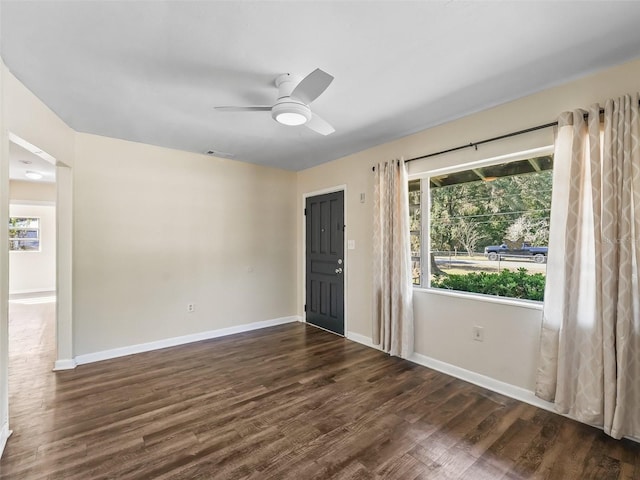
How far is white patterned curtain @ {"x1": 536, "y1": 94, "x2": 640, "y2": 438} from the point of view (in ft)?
6.56

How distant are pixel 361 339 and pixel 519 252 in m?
2.21

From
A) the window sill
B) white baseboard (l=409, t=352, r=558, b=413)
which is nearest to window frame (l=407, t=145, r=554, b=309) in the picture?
the window sill

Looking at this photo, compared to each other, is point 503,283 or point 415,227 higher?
point 415,227

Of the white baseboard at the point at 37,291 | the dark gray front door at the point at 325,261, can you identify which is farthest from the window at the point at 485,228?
the white baseboard at the point at 37,291

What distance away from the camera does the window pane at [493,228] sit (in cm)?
267

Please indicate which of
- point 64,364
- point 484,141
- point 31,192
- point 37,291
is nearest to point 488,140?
point 484,141

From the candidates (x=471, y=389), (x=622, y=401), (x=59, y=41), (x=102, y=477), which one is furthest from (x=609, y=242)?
(x=59, y=41)

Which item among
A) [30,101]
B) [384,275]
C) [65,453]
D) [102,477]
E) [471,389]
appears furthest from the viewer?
[384,275]

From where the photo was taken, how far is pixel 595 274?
2.15m

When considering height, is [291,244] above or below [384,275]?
above

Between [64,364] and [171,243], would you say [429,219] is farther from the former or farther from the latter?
[64,364]

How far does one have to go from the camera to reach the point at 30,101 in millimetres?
2467

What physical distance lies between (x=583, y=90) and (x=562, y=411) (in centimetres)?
247

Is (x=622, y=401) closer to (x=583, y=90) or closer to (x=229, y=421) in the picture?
(x=583, y=90)
